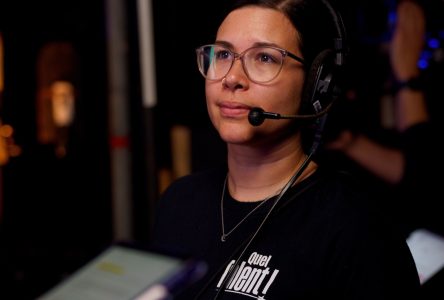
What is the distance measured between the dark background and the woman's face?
2.57m

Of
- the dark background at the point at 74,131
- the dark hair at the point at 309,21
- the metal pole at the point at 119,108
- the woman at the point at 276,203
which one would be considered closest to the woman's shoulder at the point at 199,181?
the woman at the point at 276,203

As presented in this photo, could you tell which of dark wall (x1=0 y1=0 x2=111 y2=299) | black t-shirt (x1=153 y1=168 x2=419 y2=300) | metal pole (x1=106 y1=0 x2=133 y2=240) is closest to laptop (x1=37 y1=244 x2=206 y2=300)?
black t-shirt (x1=153 y1=168 x2=419 y2=300)

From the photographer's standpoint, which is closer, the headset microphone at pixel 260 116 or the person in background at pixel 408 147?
the headset microphone at pixel 260 116

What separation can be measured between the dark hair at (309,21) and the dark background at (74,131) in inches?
97.8

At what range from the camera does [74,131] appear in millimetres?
8406

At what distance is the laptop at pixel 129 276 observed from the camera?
65 cm

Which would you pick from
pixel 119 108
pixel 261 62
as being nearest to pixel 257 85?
pixel 261 62

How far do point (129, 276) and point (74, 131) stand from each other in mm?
7988

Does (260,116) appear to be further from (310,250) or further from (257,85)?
(310,250)

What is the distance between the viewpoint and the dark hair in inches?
49.8

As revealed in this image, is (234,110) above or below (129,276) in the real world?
above

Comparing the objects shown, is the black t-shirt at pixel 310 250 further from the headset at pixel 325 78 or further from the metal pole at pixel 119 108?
the metal pole at pixel 119 108

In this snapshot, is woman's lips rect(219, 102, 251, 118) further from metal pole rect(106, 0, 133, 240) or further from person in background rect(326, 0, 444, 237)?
metal pole rect(106, 0, 133, 240)

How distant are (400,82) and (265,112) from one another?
4.18 feet
